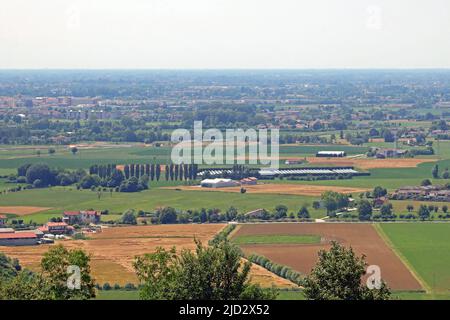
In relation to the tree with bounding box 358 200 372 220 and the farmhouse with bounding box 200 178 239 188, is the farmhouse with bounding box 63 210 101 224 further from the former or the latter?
the farmhouse with bounding box 200 178 239 188

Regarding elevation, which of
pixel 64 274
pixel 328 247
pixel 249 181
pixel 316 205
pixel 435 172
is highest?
pixel 64 274

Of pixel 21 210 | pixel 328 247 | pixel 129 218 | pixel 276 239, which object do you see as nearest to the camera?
pixel 328 247

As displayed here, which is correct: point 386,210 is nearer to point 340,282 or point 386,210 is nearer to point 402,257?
point 402,257

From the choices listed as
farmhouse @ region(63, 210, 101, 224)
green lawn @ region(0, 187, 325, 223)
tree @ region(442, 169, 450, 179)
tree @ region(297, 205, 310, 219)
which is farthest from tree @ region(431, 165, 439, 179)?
farmhouse @ region(63, 210, 101, 224)

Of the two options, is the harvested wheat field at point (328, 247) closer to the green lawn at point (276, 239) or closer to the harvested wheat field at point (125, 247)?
the green lawn at point (276, 239)

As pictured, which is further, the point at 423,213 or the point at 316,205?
the point at 316,205

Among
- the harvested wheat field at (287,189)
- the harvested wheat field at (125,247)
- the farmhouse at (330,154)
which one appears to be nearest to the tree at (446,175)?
the harvested wheat field at (287,189)

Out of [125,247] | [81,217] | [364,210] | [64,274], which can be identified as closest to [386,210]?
[364,210]

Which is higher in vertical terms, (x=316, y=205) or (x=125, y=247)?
(x=125, y=247)

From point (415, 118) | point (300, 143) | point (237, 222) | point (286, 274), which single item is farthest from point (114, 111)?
point (286, 274)
